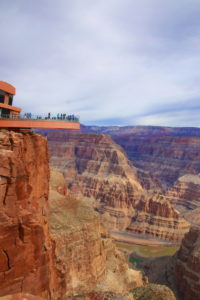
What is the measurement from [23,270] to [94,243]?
135ft

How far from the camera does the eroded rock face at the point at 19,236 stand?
2050cm

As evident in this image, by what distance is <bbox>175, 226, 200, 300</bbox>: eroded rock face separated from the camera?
203ft

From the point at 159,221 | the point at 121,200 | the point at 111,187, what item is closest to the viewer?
the point at 159,221

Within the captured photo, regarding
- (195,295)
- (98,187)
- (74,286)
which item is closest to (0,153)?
(74,286)

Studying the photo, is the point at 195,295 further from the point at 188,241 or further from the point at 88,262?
the point at 88,262

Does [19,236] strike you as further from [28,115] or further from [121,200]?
[121,200]

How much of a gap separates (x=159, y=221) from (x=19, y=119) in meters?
108

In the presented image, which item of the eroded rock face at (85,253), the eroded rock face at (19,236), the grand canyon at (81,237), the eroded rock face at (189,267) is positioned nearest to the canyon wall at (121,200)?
the grand canyon at (81,237)

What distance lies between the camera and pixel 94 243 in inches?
2397

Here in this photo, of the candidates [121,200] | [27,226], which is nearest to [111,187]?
[121,200]

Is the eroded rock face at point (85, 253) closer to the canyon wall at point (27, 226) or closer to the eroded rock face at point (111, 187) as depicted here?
the canyon wall at point (27, 226)

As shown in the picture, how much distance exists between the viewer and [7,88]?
3725cm

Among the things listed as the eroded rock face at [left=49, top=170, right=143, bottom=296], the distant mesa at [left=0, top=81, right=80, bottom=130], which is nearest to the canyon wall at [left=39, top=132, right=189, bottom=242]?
the eroded rock face at [left=49, top=170, right=143, bottom=296]

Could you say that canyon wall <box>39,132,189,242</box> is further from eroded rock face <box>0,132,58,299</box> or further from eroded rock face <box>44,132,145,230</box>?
eroded rock face <box>0,132,58,299</box>
